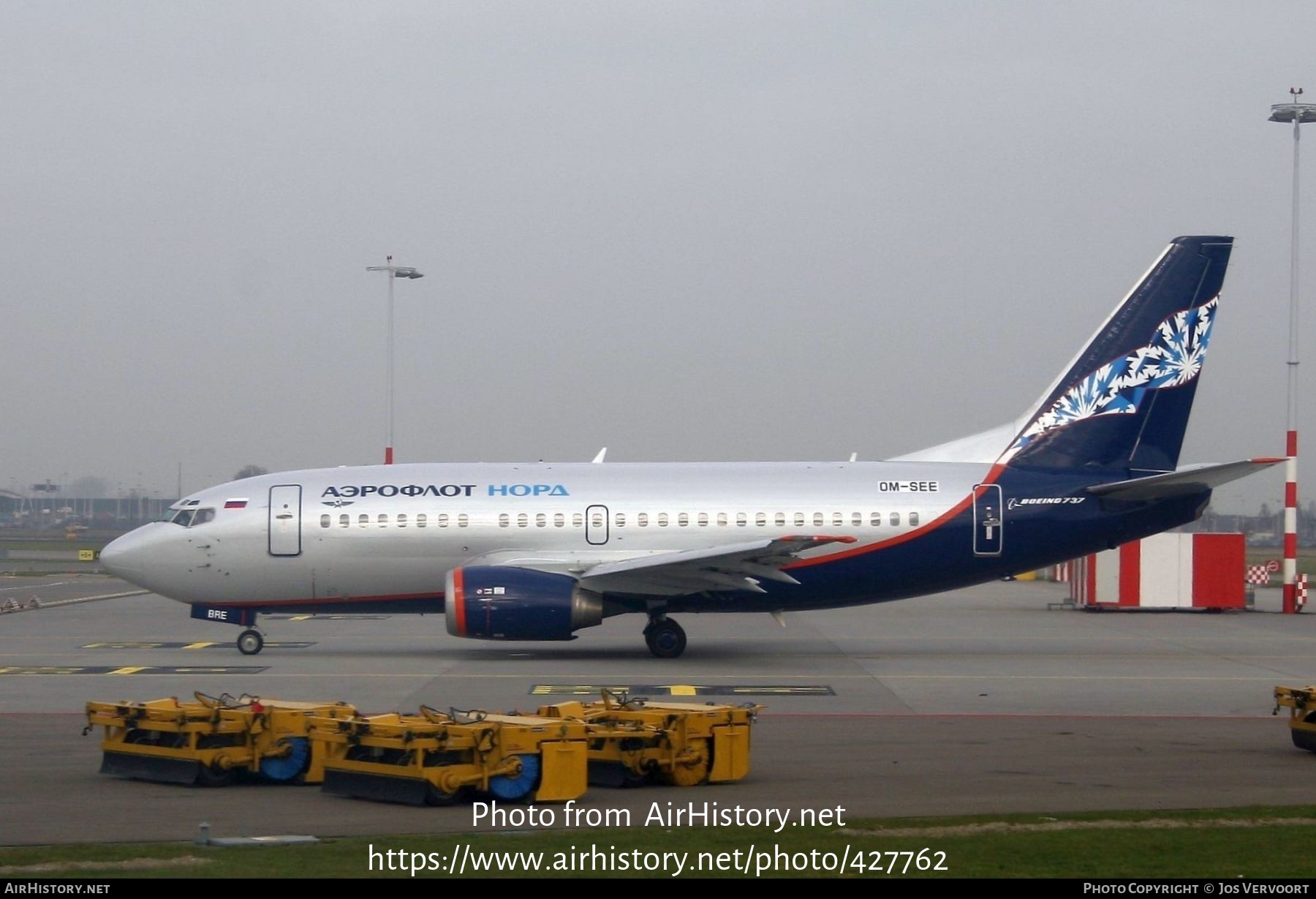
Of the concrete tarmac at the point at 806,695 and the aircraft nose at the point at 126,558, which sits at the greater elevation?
the aircraft nose at the point at 126,558

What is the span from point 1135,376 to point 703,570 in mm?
9040

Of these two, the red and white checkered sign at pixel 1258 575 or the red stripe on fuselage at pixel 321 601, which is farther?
the red and white checkered sign at pixel 1258 575

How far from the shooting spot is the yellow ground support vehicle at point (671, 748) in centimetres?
1221

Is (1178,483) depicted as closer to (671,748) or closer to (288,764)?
(671,748)

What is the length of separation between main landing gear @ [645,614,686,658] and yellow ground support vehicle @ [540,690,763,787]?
12.4 metres

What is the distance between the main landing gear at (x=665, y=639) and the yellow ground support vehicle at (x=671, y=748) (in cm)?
1245

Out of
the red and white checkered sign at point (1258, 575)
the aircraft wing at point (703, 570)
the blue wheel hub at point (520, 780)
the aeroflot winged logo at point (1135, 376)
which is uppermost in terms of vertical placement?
the aeroflot winged logo at point (1135, 376)

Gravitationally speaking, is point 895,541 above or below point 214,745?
above

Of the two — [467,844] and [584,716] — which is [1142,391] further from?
[467,844]

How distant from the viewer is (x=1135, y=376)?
26078mm

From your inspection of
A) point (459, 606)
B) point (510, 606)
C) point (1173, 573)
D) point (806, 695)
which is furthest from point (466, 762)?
point (1173, 573)

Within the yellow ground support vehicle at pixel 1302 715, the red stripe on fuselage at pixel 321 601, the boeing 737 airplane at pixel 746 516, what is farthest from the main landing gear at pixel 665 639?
the yellow ground support vehicle at pixel 1302 715

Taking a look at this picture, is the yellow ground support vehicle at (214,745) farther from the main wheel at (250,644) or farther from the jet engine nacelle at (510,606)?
the main wheel at (250,644)
